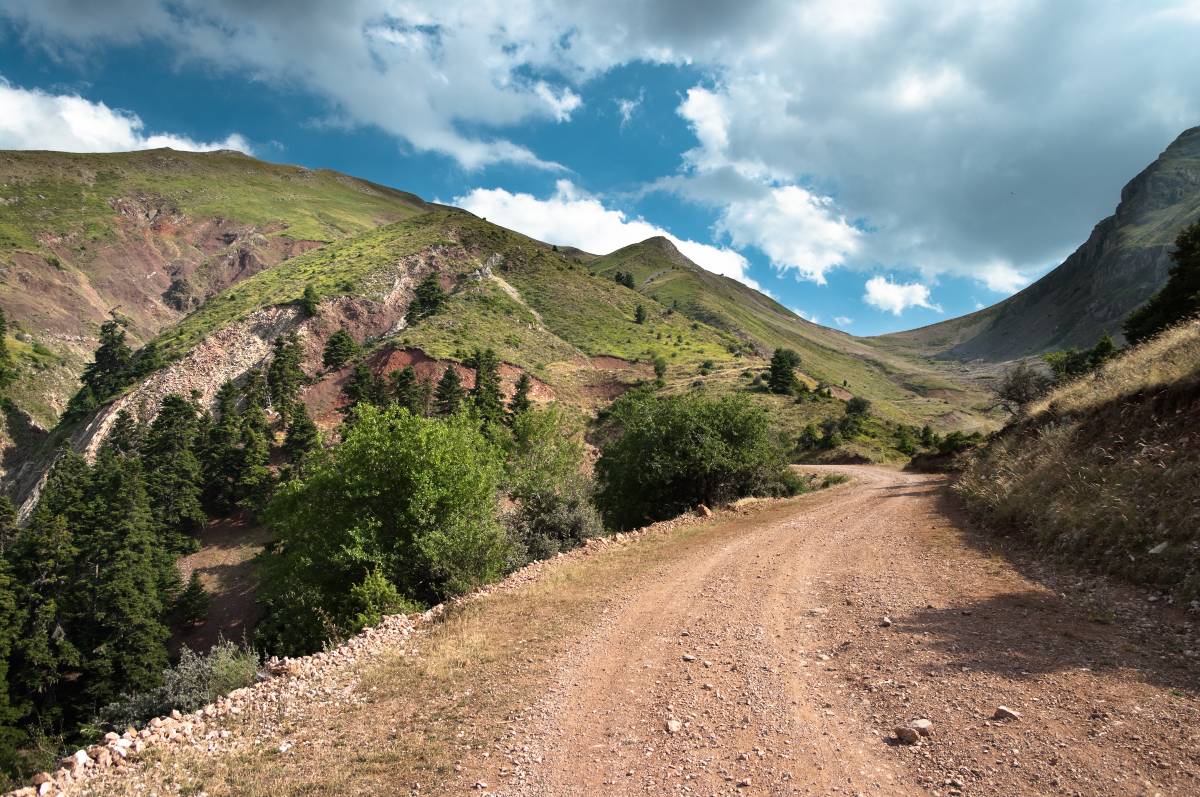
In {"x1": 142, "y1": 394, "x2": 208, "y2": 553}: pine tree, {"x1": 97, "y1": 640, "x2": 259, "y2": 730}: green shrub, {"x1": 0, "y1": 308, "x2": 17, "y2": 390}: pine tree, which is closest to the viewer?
{"x1": 97, "y1": 640, "x2": 259, "y2": 730}: green shrub

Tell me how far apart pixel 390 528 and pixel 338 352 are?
58309mm

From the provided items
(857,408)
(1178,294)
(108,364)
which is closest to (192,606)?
(1178,294)

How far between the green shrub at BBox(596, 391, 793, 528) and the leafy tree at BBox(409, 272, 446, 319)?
63049mm

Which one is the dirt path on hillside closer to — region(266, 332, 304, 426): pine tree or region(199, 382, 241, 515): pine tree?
region(199, 382, 241, 515): pine tree

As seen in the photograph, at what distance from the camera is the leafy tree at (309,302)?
74062 millimetres

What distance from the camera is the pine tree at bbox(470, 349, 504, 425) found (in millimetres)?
56406

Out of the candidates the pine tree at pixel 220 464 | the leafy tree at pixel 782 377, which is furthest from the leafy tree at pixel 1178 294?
the pine tree at pixel 220 464

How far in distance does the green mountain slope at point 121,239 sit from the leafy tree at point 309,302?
132 ft

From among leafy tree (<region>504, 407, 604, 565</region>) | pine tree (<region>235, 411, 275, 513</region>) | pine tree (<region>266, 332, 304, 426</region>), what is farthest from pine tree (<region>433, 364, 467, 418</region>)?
leafy tree (<region>504, 407, 604, 565</region>)

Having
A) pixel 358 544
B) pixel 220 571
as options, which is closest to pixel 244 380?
pixel 220 571

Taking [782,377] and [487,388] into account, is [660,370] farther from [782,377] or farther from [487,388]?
[487,388]

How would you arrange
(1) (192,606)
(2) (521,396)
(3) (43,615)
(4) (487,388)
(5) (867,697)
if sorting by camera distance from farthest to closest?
1. (2) (521,396)
2. (4) (487,388)
3. (1) (192,606)
4. (3) (43,615)
5. (5) (867,697)

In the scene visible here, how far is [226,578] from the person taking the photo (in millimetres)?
43219

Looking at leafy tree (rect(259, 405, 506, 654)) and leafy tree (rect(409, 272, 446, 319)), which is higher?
leafy tree (rect(409, 272, 446, 319))
